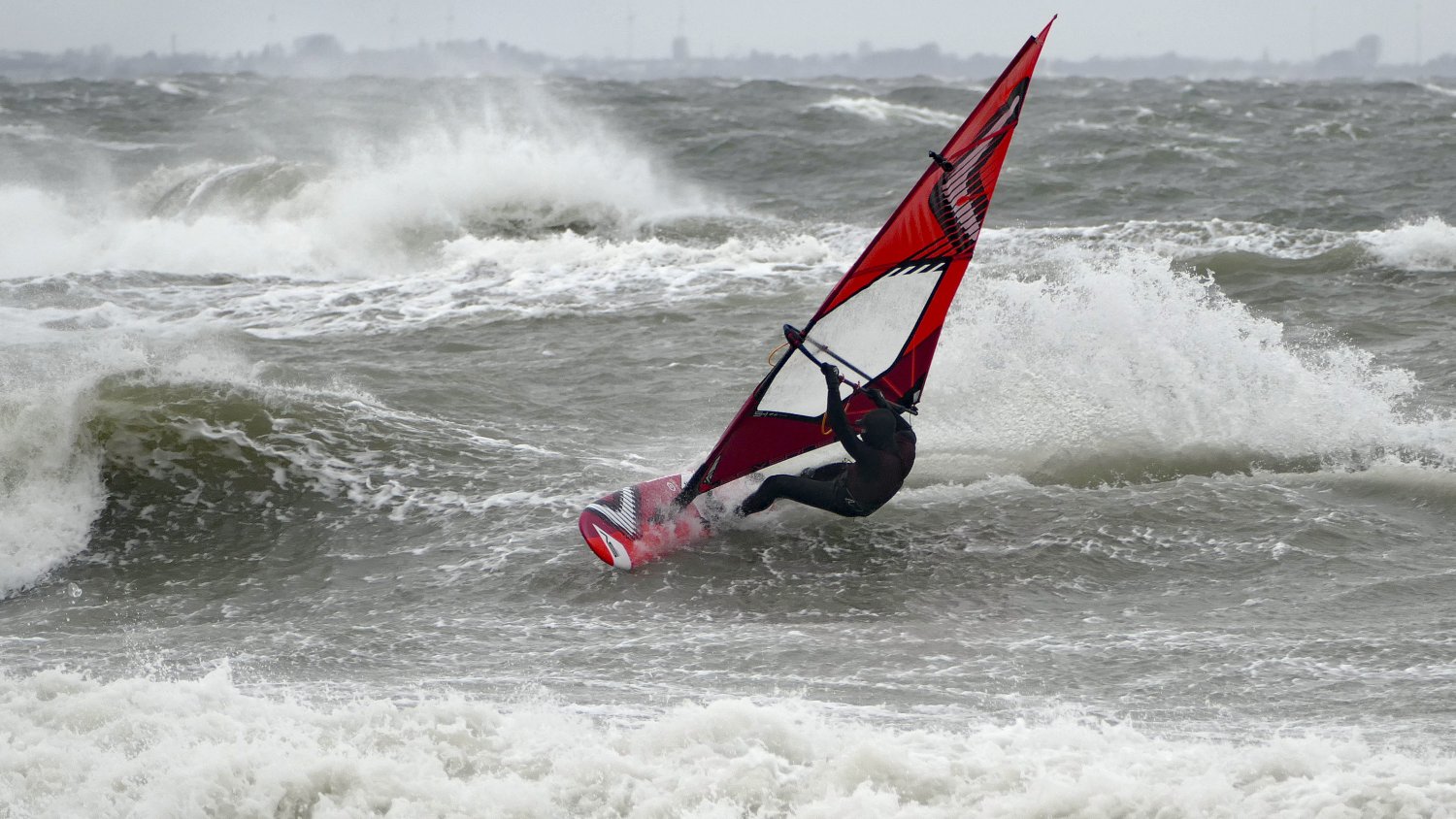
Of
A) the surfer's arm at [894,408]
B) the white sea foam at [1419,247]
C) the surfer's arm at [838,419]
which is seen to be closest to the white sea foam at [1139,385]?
the surfer's arm at [894,408]

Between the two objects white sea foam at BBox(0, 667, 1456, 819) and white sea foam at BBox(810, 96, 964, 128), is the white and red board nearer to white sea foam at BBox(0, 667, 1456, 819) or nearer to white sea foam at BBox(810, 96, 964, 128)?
white sea foam at BBox(0, 667, 1456, 819)

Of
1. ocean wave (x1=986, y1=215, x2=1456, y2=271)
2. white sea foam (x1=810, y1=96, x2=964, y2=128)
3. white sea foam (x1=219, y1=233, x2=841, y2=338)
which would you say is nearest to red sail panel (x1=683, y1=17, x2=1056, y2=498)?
white sea foam (x1=219, y1=233, x2=841, y2=338)

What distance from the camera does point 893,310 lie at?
684 cm

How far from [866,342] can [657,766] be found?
3188 mm

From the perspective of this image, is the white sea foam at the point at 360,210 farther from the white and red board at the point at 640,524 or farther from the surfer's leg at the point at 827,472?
the surfer's leg at the point at 827,472

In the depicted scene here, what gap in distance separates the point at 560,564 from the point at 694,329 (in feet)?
17.5

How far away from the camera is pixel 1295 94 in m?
37.1

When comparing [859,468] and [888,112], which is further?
→ [888,112]

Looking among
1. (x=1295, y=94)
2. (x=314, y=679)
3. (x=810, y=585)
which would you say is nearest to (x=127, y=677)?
(x=314, y=679)

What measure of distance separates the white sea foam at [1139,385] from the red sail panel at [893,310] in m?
1.21

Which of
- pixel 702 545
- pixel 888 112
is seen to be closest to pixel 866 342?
pixel 702 545

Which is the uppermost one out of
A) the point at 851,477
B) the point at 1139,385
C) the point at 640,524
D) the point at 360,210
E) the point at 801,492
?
the point at 360,210

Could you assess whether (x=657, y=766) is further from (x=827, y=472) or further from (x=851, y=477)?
(x=827, y=472)

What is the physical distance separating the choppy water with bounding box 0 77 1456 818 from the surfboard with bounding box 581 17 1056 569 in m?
0.27
